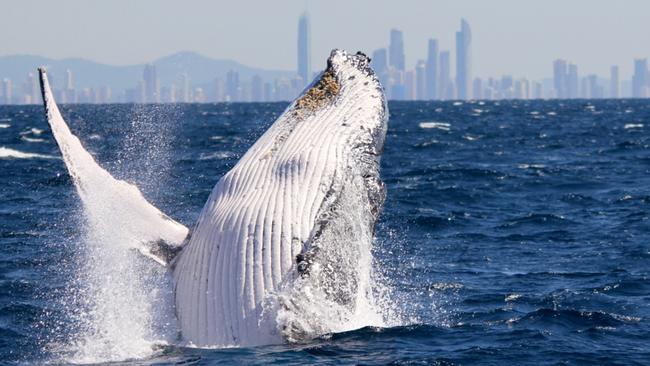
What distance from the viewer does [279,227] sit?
8.19 meters

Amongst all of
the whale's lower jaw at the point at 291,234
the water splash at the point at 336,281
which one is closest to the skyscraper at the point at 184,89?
the whale's lower jaw at the point at 291,234

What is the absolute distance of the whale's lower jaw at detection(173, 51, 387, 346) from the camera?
798 centimetres

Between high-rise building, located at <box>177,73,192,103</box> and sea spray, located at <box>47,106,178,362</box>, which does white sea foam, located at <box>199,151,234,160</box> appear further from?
sea spray, located at <box>47,106,178,362</box>

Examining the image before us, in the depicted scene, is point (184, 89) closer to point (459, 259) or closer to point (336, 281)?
point (459, 259)

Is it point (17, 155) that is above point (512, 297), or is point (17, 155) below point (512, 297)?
above

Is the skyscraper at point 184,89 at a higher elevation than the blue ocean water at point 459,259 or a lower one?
higher

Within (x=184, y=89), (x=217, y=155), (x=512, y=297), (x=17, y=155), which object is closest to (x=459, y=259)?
(x=512, y=297)

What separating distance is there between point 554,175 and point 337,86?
62.9 ft

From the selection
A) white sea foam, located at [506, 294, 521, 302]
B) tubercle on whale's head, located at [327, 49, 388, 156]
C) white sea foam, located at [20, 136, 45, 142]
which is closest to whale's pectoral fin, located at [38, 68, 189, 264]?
tubercle on whale's head, located at [327, 49, 388, 156]

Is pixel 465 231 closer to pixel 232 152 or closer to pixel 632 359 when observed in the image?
pixel 632 359

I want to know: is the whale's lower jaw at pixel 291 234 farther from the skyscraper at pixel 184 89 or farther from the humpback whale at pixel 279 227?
the skyscraper at pixel 184 89

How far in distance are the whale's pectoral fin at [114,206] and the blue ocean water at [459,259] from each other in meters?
0.76

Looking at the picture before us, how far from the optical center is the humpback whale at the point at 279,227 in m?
8.00

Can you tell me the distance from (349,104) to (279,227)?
145 centimetres
